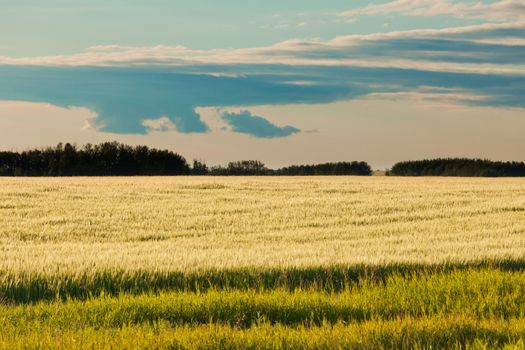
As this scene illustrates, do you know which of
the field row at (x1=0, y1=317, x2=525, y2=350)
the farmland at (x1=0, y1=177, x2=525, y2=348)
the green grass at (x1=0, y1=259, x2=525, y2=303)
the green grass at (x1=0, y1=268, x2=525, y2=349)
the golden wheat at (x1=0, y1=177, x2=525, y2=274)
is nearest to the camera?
the field row at (x1=0, y1=317, x2=525, y2=350)

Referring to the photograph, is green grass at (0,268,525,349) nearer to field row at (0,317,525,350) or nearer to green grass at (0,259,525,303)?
field row at (0,317,525,350)

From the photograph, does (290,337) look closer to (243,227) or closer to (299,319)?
(299,319)

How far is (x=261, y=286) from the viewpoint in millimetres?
12383

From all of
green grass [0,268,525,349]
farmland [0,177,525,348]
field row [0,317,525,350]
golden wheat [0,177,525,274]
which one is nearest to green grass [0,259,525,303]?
farmland [0,177,525,348]

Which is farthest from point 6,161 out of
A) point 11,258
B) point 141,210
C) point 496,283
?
point 496,283

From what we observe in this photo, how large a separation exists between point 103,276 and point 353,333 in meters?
6.13

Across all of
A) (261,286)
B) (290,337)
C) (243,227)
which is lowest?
(243,227)

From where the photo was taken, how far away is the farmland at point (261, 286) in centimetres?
783

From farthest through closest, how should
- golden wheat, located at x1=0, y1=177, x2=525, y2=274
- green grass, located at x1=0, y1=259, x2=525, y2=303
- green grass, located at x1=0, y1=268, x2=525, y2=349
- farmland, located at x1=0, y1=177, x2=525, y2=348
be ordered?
golden wheat, located at x1=0, y1=177, x2=525, y2=274 < green grass, located at x1=0, y1=259, x2=525, y2=303 < farmland, located at x1=0, y1=177, x2=525, y2=348 < green grass, located at x1=0, y1=268, x2=525, y2=349

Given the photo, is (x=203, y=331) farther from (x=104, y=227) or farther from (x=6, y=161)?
(x=6, y=161)

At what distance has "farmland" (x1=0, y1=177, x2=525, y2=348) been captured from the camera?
25.7 ft

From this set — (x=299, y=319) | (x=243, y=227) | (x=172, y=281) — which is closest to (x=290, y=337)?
(x=299, y=319)

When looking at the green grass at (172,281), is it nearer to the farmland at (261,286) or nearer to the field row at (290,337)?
the farmland at (261,286)

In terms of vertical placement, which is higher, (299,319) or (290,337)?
(290,337)
